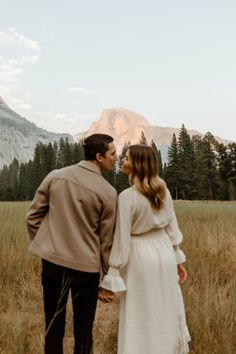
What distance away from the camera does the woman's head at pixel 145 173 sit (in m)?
2.63

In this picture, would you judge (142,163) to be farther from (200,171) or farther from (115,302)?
(200,171)

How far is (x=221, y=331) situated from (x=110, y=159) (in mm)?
1775

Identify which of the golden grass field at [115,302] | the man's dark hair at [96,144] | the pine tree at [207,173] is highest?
the pine tree at [207,173]

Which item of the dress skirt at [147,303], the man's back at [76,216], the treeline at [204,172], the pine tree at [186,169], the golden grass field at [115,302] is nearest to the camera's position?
the man's back at [76,216]

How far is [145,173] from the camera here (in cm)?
263

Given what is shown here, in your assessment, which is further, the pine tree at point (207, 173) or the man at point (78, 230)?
the pine tree at point (207, 173)

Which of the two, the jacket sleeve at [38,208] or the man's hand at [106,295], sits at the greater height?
the jacket sleeve at [38,208]

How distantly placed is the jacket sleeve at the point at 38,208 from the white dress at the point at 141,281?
1.63 feet

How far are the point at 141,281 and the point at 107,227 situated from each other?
1.43 feet

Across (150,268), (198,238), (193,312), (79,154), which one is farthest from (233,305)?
(79,154)

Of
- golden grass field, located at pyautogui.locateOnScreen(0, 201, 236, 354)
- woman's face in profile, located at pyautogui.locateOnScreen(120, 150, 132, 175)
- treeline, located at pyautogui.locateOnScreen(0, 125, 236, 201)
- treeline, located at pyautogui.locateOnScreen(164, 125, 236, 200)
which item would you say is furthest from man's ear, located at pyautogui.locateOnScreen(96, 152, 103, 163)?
treeline, located at pyautogui.locateOnScreen(0, 125, 236, 201)

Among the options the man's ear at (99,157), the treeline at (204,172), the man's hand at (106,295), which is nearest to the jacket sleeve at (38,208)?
the man's ear at (99,157)

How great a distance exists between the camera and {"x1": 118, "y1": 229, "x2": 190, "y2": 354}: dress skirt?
261 cm

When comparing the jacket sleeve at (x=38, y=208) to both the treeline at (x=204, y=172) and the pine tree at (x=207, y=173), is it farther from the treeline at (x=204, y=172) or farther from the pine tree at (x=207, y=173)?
the pine tree at (x=207, y=173)
